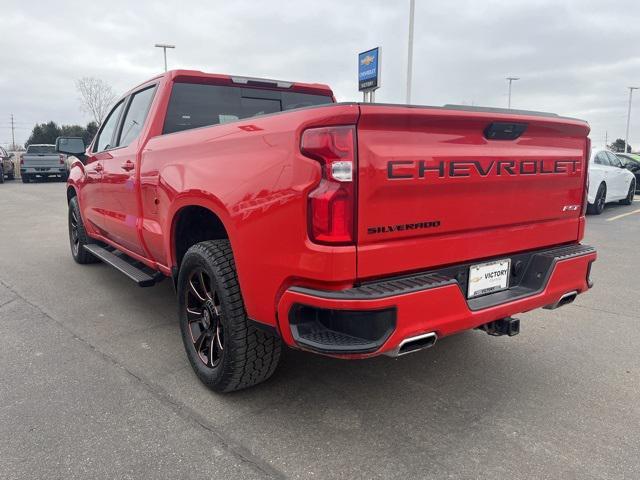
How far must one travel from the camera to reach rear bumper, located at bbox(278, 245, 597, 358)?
209 centimetres

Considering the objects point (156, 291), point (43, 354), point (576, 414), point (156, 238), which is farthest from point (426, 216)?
point (156, 291)

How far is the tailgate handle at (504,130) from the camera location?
8.09ft

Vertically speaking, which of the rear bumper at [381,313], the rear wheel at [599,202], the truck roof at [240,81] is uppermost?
the truck roof at [240,81]

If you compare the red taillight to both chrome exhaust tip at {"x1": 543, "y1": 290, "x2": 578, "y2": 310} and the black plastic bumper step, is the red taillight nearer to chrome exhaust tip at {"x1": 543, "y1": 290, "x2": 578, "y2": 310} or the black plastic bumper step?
chrome exhaust tip at {"x1": 543, "y1": 290, "x2": 578, "y2": 310}

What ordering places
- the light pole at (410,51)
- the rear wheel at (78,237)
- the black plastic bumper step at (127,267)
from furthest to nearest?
1. the light pole at (410,51)
2. the rear wheel at (78,237)
3. the black plastic bumper step at (127,267)

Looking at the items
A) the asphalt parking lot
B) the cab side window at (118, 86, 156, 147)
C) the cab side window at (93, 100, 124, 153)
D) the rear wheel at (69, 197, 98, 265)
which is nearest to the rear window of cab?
the cab side window at (118, 86, 156, 147)

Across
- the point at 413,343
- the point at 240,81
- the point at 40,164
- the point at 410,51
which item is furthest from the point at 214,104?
the point at 40,164

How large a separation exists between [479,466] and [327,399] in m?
0.91

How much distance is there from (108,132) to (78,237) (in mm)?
1609

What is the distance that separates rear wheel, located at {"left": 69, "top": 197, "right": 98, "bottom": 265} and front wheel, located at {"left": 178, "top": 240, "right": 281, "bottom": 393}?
318 cm

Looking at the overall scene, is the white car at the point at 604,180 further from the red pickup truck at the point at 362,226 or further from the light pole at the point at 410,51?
the red pickup truck at the point at 362,226

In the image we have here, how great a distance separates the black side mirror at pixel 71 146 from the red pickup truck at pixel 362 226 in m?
2.65

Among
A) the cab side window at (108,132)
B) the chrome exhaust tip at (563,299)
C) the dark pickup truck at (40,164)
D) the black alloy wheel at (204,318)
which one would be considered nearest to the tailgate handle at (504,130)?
the chrome exhaust tip at (563,299)

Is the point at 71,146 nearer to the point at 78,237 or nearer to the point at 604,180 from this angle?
the point at 78,237
